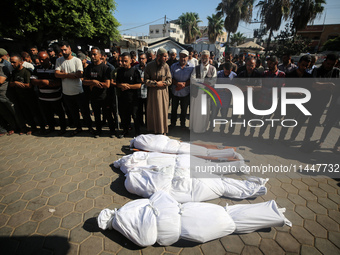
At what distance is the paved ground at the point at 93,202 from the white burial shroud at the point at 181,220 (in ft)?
0.51

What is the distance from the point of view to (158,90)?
4.31 m

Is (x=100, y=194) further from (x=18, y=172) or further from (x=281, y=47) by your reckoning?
(x=281, y=47)

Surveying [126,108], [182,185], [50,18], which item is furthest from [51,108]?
[50,18]

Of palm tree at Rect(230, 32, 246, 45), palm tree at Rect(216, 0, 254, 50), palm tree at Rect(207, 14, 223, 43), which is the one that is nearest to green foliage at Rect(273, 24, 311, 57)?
palm tree at Rect(216, 0, 254, 50)

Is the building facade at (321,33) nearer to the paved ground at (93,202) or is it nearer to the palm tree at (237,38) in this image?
the palm tree at (237,38)

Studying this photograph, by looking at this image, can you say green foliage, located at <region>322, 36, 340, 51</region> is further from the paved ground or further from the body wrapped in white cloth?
the body wrapped in white cloth

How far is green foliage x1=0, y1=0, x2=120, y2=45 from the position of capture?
31.2 feet

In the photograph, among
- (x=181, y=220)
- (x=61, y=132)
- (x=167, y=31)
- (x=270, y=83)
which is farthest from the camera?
(x=167, y=31)

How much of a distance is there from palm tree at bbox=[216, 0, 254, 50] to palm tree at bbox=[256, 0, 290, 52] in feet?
32.9

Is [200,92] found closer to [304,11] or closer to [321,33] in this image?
[304,11]

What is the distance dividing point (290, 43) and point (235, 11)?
1417cm

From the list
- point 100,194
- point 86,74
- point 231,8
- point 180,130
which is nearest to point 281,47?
point 231,8

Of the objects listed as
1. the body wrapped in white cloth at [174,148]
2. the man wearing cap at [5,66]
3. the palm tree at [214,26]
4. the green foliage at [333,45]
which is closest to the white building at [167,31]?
the palm tree at [214,26]

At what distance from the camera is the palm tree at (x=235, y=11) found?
28766 mm
